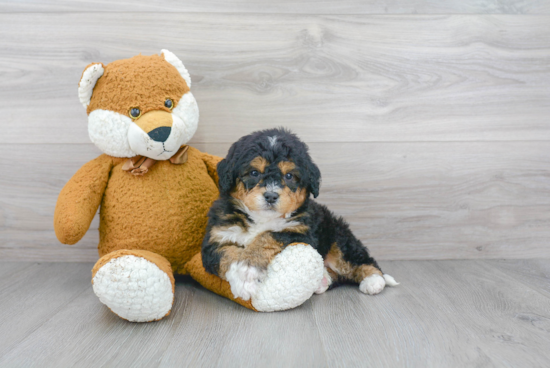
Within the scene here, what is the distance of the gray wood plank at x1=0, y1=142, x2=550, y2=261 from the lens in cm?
198

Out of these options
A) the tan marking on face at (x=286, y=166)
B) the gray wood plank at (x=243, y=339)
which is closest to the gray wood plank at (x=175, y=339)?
the gray wood plank at (x=243, y=339)

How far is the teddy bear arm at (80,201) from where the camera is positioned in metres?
1.48

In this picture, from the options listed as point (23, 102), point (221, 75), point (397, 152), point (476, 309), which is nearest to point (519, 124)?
point (397, 152)

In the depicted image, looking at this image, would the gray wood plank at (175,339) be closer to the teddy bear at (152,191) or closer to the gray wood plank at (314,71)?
the teddy bear at (152,191)

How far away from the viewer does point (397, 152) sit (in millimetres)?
1990

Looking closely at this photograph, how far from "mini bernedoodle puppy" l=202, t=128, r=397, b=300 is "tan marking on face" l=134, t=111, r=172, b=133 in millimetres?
261

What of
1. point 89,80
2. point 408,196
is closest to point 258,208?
point 89,80

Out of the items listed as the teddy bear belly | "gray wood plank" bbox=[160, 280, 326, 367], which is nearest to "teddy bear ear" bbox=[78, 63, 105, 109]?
the teddy bear belly

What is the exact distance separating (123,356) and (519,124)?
2022 mm

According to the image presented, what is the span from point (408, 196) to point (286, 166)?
0.92 meters

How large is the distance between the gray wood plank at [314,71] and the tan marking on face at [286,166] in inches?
24.4

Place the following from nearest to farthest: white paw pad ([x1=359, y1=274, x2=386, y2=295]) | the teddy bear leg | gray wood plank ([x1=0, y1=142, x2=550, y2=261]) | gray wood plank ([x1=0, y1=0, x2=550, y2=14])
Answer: the teddy bear leg → white paw pad ([x1=359, y1=274, x2=386, y2=295]) → gray wood plank ([x1=0, y1=0, x2=550, y2=14]) → gray wood plank ([x1=0, y1=142, x2=550, y2=261])

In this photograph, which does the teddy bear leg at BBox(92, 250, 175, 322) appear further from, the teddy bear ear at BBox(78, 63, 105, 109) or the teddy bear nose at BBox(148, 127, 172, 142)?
the teddy bear ear at BBox(78, 63, 105, 109)

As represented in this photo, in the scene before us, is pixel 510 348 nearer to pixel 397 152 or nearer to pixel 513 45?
pixel 397 152
